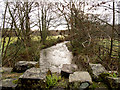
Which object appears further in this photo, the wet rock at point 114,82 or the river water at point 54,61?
the river water at point 54,61

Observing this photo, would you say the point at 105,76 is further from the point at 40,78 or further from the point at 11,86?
the point at 11,86

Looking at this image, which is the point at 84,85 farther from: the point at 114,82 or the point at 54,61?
the point at 54,61

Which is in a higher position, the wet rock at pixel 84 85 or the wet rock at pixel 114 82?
the wet rock at pixel 114 82

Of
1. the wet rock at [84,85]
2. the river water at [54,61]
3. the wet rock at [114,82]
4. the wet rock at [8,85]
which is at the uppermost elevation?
the wet rock at [114,82]

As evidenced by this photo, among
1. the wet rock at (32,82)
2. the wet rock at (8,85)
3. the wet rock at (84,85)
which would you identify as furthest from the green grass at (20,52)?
the wet rock at (84,85)

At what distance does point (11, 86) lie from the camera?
5.77 ft

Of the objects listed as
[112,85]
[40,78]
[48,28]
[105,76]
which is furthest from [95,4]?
[48,28]

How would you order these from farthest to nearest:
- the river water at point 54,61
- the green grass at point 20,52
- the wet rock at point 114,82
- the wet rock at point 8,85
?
the river water at point 54,61
the green grass at point 20,52
the wet rock at point 8,85
the wet rock at point 114,82

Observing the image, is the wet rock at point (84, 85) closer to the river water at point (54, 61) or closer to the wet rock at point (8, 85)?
the wet rock at point (8, 85)

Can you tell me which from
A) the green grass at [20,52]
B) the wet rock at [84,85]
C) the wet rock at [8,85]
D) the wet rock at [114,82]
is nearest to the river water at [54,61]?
the green grass at [20,52]

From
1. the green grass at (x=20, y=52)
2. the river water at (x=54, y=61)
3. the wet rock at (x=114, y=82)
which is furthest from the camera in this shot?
the river water at (x=54, y=61)

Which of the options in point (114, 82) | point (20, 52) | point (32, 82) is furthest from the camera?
point (20, 52)

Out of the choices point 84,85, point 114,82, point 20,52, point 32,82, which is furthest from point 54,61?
point 114,82

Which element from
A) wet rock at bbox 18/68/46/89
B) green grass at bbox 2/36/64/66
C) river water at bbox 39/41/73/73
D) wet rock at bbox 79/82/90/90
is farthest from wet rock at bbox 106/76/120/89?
green grass at bbox 2/36/64/66
